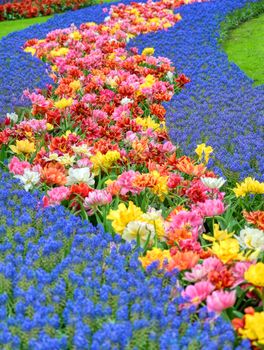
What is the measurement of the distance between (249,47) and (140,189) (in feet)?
25.7

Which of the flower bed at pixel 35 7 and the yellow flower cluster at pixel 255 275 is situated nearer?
the yellow flower cluster at pixel 255 275

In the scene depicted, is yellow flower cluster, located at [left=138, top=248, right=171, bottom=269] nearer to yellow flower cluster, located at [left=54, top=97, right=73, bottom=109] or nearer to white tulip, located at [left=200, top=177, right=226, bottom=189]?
white tulip, located at [left=200, top=177, right=226, bottom=189]

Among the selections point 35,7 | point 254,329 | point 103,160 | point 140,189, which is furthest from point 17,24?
point 254,329

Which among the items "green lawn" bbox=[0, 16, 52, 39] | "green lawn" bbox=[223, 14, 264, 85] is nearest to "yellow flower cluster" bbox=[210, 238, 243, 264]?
"green lawn" bbox=[223, 14, 264, 85]

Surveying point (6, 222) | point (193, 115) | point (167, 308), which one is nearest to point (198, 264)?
point (167, 308)

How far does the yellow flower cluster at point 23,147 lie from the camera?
5.85 m

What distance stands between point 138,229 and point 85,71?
5.49 m

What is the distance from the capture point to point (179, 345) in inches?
119

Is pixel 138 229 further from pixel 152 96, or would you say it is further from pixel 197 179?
pixel 152 96

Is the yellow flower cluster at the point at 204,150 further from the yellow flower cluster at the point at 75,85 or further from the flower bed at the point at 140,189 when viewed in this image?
the yellow flower cluster at the point at 75,85

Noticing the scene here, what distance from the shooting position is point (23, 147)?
19.2 feet

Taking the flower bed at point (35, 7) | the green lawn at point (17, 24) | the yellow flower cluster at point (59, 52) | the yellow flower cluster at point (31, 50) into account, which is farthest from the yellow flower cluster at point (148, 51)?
the flower bed at point (35, 7)

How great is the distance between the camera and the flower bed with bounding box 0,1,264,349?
3.47 meters

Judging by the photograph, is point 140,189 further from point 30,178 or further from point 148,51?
point 148,51
